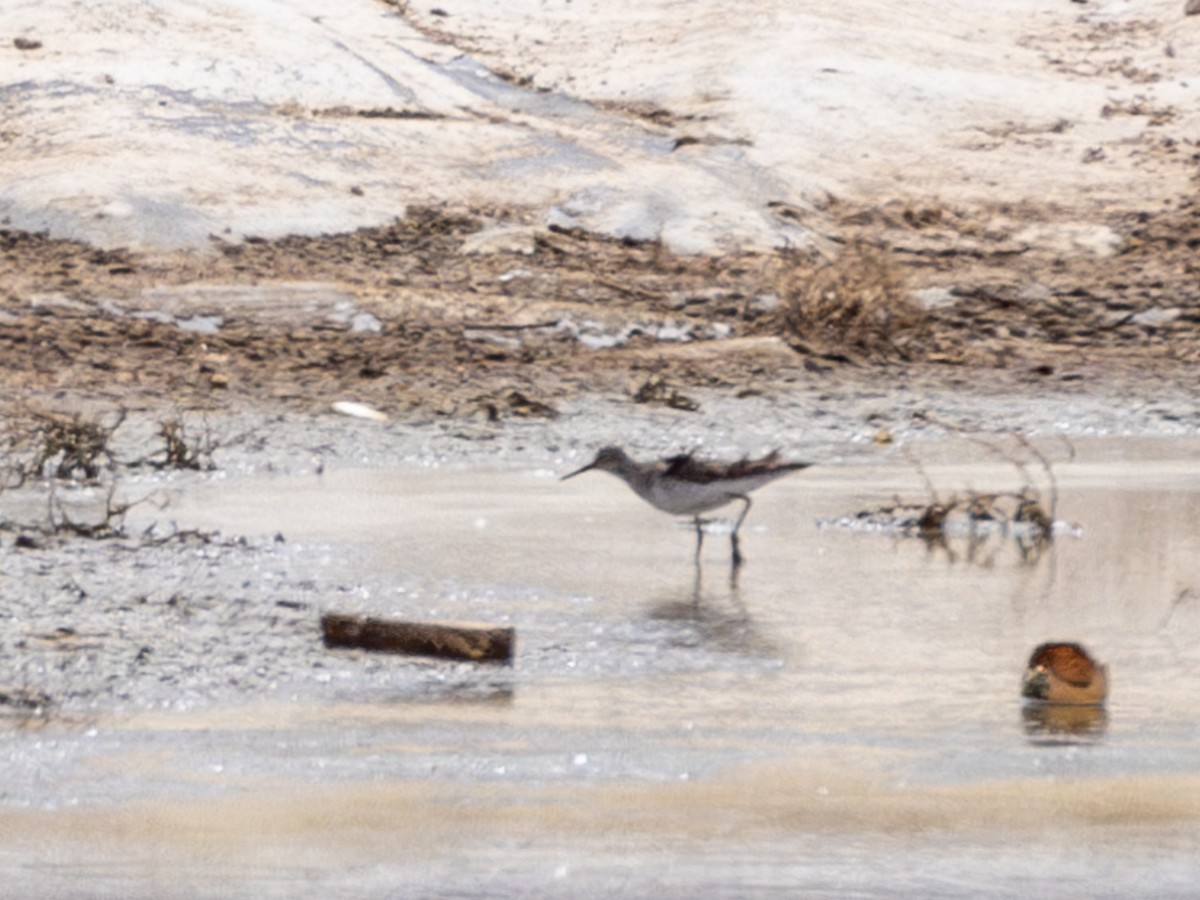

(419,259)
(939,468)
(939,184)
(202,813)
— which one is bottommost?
(202,813)

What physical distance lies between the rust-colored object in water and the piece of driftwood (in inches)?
46.6

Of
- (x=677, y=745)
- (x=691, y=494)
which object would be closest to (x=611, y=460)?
(x=691, y=494)

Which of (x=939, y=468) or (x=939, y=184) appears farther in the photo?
(x=939, y=184)

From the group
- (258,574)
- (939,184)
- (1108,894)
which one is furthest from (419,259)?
(1108,894)

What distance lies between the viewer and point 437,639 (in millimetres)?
4984

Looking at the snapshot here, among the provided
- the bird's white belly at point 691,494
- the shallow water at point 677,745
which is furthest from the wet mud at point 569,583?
the bird's white belly at point 691,494

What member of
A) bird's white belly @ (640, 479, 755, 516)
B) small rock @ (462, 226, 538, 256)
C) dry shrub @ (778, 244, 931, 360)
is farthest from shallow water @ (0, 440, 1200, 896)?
small rock @ (462, 226, 538, 256)

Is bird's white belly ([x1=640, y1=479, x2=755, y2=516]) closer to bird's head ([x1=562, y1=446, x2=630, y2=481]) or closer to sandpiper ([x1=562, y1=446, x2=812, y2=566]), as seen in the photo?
sandpiper ([x1=562, y1=446, x2=812, y2=566])

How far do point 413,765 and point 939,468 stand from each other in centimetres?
559

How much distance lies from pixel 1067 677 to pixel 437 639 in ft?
4.56

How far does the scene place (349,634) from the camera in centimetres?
504

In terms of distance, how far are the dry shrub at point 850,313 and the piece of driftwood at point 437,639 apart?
740cm

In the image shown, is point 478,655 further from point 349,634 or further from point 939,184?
point 939,184

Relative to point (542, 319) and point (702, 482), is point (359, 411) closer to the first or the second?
point (542, 319)
